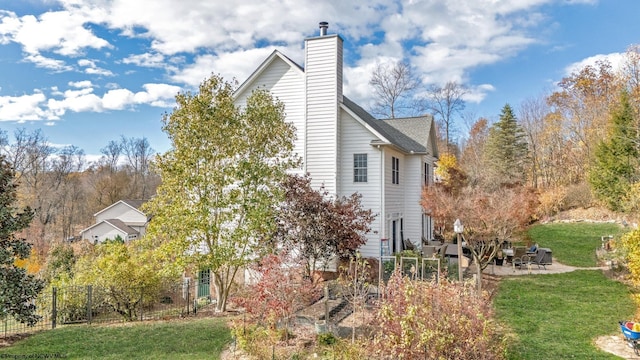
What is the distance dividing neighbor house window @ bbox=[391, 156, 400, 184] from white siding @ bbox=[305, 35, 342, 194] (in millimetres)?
3233

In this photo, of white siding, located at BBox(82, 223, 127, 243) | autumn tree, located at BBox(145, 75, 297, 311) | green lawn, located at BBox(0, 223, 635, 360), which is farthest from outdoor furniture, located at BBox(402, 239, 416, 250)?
white siding, located at BBox(82, 223, 127, 243)

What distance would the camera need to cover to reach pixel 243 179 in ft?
40.1

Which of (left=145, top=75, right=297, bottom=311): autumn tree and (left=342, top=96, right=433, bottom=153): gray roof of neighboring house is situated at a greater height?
(left=342, top=96, right=433, bottom=153): gray roof of neighboring house

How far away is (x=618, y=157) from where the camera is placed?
2714cm

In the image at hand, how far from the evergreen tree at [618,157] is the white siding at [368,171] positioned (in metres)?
22.2

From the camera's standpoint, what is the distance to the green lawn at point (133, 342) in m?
7.79

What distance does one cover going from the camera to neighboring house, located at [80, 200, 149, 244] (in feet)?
119

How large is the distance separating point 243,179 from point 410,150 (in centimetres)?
961

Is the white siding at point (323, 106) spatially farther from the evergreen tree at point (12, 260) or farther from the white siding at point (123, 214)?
the white siding at point (123, 214)

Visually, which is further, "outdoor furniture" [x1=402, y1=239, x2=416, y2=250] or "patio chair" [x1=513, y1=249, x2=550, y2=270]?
"outdoor furniture" [x1=402, y1=239, x2=416, y2=250]

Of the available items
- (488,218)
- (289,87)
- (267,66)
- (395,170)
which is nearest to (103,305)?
(289,87)

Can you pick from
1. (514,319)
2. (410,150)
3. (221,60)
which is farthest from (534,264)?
(221,60)

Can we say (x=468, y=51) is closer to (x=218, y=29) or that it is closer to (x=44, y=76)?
(x=218, y=29)

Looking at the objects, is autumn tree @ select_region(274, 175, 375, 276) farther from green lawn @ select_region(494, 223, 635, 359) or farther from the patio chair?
the patio chair
